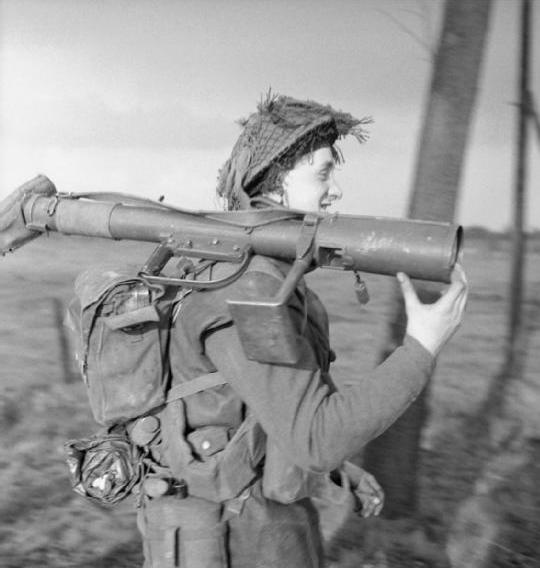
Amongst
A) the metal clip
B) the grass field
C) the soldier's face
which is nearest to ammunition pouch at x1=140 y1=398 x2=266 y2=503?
the metal clip

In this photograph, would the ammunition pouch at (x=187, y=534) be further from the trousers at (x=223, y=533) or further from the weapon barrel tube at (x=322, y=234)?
the weapon barrel tube at (x=322, y=234)

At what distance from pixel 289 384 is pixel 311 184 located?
587 mm

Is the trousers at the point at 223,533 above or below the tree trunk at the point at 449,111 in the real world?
below

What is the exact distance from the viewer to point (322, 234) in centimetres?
173

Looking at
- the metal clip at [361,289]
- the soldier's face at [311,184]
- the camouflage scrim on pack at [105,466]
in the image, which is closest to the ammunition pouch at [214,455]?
the camouflage scrim on pack at [105,466]

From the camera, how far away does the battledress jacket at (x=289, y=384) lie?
1668 mm

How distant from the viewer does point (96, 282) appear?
1.93 m

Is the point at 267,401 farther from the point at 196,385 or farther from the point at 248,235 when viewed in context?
the point at 248,235

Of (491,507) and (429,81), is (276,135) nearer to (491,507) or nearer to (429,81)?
(429,81)

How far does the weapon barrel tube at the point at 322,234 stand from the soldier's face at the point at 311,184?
0.20 meters

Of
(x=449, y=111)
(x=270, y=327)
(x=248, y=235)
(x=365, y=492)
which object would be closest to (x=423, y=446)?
(x=449, y=111)

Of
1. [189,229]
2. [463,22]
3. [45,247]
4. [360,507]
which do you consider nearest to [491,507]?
[360,507]

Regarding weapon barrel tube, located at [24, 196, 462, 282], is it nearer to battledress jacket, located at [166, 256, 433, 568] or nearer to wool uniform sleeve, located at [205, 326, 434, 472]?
battledress jacket, located at [166, 256, 433, 568]

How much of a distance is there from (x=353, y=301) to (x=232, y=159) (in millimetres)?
5171
